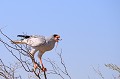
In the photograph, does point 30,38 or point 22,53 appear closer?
point 22,53

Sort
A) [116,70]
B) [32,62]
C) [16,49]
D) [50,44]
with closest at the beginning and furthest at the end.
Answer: [16,49], [32,62], [50,44], [116,70]

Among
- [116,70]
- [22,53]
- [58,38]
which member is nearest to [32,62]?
[22,53]

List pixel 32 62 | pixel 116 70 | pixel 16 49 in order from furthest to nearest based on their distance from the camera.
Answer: pixel 116 70, pixel 32 62, pixel 16 49

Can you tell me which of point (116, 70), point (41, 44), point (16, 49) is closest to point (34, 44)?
point (41, 44)


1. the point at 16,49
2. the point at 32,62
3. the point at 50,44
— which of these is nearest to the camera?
the point at 16,49

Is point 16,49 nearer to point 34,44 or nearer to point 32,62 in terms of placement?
point 32,62

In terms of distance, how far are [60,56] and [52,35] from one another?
0.45 metres

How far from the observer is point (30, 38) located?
13.3 feet

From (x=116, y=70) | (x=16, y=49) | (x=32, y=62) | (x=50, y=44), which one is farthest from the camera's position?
(x=116, y=70)

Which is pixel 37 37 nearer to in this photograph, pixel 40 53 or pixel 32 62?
pixel 40 53

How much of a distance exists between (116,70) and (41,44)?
1689 mm

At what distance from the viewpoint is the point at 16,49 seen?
3115 millimetres

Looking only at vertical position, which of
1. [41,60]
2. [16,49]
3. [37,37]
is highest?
[37,37]

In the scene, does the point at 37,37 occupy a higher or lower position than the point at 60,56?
higher
